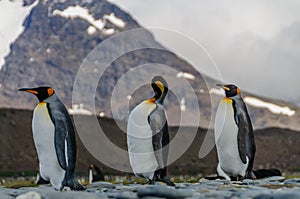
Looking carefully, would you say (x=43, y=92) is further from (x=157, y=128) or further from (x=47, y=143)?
(x=157, y=128)

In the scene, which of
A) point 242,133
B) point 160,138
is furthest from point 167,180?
point 242,133

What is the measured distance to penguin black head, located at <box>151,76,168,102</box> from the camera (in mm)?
13672

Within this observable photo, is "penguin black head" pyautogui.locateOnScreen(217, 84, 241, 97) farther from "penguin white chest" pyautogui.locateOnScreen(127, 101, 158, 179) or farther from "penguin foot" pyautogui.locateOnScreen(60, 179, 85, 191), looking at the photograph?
"penguin foot" pyautogui.locateOnScreen(60, 179, 85, 191)

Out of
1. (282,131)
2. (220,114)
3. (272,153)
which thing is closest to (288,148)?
(272,153)

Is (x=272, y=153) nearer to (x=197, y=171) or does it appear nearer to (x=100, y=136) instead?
(x=100, y=136)

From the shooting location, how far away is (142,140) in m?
13.7

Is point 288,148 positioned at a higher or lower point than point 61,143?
higher

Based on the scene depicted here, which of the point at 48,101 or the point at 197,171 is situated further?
the point at 197,171

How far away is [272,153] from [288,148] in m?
4.15

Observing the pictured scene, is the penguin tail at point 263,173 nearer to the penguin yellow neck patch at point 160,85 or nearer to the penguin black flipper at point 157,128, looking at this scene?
the penguin black flipper at point 157,128

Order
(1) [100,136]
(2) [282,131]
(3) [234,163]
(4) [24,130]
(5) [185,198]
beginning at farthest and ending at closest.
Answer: (2) [282,131] → (1) [100,136] → (4) [24,130] → (3) [234,163] → (5) [185,198]

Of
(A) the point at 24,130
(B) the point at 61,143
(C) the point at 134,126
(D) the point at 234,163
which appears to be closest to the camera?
(B) the point at 61,143

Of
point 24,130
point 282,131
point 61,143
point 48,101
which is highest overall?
point 282,131

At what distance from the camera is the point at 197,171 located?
8631cm
